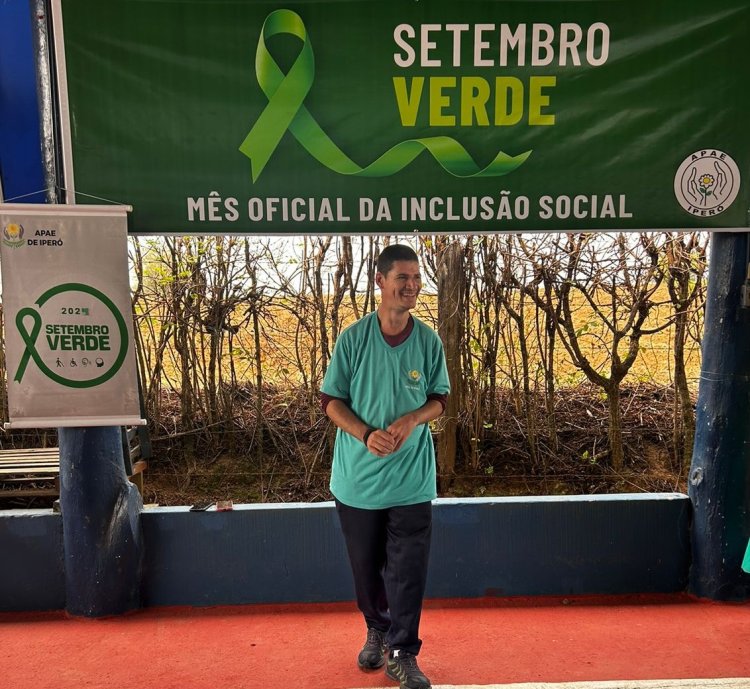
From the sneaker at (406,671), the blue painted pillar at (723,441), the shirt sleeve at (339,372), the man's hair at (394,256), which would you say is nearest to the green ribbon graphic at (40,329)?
the shirt sleeve at (339,372)

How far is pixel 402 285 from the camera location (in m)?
2.99

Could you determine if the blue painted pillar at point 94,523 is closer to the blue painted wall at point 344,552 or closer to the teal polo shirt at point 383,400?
the blue painted wall at point 344,552

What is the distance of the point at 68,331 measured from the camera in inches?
134

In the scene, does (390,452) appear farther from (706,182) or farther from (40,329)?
(706,182)

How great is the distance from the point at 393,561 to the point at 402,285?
1.18 m

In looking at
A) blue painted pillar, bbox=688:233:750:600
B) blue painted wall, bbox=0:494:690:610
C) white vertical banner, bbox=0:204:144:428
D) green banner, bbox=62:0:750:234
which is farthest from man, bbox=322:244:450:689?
blue painted pillar, bbox=688:233:750:600

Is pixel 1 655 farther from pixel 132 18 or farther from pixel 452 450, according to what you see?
pixel 452 450

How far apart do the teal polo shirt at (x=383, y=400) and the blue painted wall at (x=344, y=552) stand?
832 mm

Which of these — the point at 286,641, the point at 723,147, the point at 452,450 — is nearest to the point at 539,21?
the point at 723,147

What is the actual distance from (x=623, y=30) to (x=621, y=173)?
0.68 meters

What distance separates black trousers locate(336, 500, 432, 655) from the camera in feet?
9.61

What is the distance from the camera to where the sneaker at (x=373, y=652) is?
308 centimetres

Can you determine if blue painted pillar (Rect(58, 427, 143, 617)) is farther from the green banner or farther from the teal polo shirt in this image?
the teal polo shirt

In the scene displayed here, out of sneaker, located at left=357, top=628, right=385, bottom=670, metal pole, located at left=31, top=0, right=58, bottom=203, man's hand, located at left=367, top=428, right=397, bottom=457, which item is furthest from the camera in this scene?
metal pole, located at left=31, top=0, right=58, bottom=203
